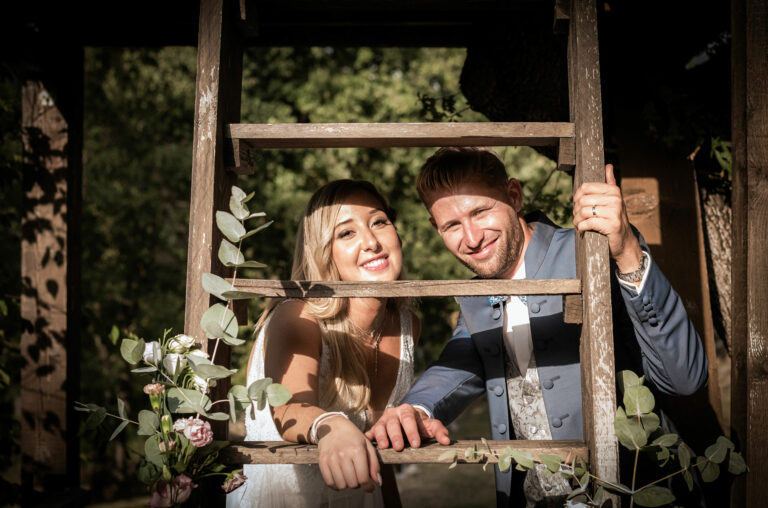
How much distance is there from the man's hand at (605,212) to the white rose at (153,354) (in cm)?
114

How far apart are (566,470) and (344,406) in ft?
3.96

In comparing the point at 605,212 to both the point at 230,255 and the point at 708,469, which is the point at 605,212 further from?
the point at 230,255

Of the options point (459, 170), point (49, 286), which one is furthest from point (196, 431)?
point (49, 286)

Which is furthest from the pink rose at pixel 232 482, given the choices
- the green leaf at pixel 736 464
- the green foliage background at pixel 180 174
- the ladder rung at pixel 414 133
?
the green foliage background at pixel 180 174

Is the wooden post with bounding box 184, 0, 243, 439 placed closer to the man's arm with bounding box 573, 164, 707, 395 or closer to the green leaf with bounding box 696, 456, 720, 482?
the man's arm with bounding box 573, 164, 707, 395

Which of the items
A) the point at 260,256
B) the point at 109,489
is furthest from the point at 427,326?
the point at 109,489

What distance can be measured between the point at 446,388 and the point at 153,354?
109 centimetres

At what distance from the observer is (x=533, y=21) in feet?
9.80

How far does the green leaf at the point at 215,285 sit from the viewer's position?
5.16 feet

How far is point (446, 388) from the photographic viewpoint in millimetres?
2264

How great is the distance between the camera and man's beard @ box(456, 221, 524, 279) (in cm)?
237

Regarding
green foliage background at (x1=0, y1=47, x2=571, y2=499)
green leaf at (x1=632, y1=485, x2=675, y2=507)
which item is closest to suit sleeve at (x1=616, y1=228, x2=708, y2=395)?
green leaf at (x1=632, y1=485, x2=675, y2=507)

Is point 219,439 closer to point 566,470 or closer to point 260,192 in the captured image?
point 566,470

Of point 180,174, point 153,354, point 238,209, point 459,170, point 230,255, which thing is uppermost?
point 180,174
